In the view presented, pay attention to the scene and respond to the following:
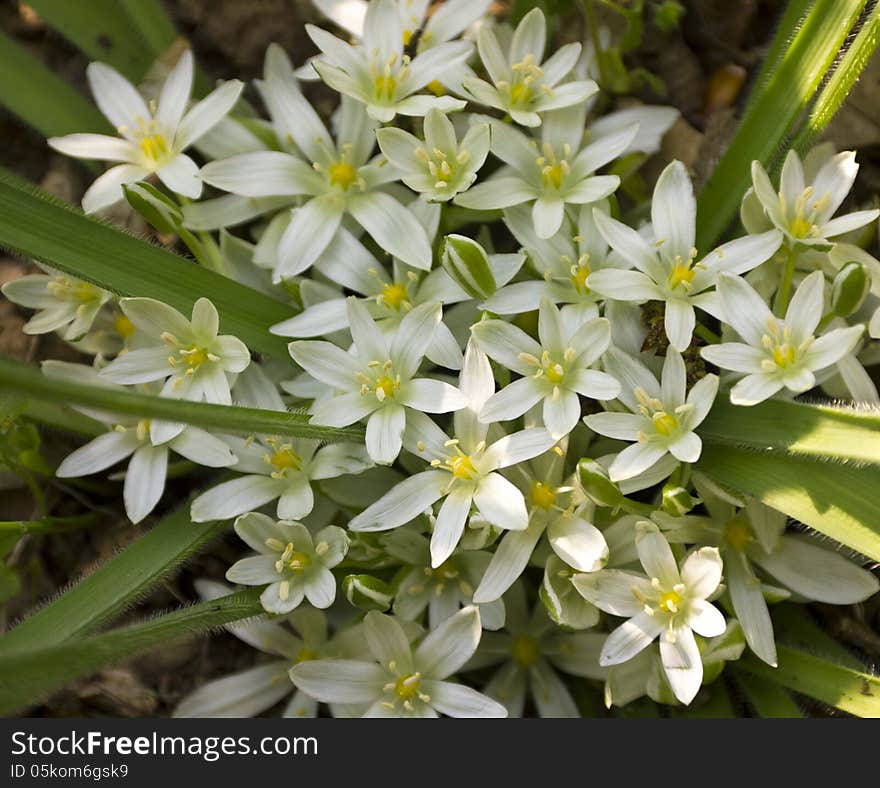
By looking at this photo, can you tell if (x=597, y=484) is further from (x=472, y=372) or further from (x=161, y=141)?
(x=161, y=141)

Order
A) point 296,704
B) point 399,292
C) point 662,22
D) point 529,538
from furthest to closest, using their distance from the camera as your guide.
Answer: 1. point 662,22
2. point 296,704
3. point 399,292
4. point 529,538

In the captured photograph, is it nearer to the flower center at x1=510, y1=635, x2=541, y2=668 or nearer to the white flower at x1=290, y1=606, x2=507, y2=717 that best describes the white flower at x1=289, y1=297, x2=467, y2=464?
the white flower at x1=290, y1=606, x2=507, y2=717

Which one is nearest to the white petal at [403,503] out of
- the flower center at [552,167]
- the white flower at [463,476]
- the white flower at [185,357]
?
the white flower at [463,476]

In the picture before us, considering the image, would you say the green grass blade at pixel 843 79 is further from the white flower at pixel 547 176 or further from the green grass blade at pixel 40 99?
the green grass blade at pixel 40 99

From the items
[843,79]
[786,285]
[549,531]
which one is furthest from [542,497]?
[843,79]

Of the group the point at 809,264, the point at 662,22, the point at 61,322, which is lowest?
A: the point at 809,264

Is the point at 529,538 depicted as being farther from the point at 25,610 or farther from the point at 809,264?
the point at 25,610

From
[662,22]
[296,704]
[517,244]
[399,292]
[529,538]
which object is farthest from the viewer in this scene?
[662,22]

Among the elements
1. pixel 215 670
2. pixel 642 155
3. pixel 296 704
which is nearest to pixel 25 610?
pixel 215 670
